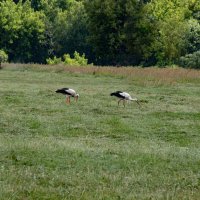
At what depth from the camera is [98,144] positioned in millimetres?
12703

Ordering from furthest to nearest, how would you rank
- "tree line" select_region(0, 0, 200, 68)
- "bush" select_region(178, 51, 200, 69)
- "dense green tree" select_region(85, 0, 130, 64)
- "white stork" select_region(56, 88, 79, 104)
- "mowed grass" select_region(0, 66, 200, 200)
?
"dense green tree" select_region(85, 0, 130, 64) → "tree line" select_region(0, 0, 200, 68) → "bush" select_region(178, 51, 200, 69) → "white stork" select_region(56, 88, 79, 104) → "mowed grass" select_region(0, 66, 200, 200)

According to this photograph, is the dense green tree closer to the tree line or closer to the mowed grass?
the tree line

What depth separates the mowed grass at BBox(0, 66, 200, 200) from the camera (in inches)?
321

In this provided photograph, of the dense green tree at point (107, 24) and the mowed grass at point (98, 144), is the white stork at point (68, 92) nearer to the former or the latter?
the mowed grass at point (98, 144)

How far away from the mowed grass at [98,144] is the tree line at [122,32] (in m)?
23.3

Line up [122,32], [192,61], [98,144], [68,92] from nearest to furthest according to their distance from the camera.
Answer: [98,144], [68,92], [192,61], [122,32]

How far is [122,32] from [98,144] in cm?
4312

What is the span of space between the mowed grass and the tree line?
76.6ft

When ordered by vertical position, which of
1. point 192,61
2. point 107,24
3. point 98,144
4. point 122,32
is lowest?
point 192,61

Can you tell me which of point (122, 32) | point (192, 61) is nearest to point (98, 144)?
point (192, 61)

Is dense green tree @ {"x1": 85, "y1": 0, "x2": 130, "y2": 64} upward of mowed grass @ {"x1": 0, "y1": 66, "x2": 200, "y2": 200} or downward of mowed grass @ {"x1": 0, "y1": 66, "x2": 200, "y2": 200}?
upward

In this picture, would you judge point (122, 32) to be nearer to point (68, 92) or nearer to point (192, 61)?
point (192, 61)

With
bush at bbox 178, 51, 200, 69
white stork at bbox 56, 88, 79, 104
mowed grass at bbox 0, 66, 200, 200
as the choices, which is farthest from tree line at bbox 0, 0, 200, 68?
white stork at bbox 56, 88, 79, 104

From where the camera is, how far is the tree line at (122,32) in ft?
173
